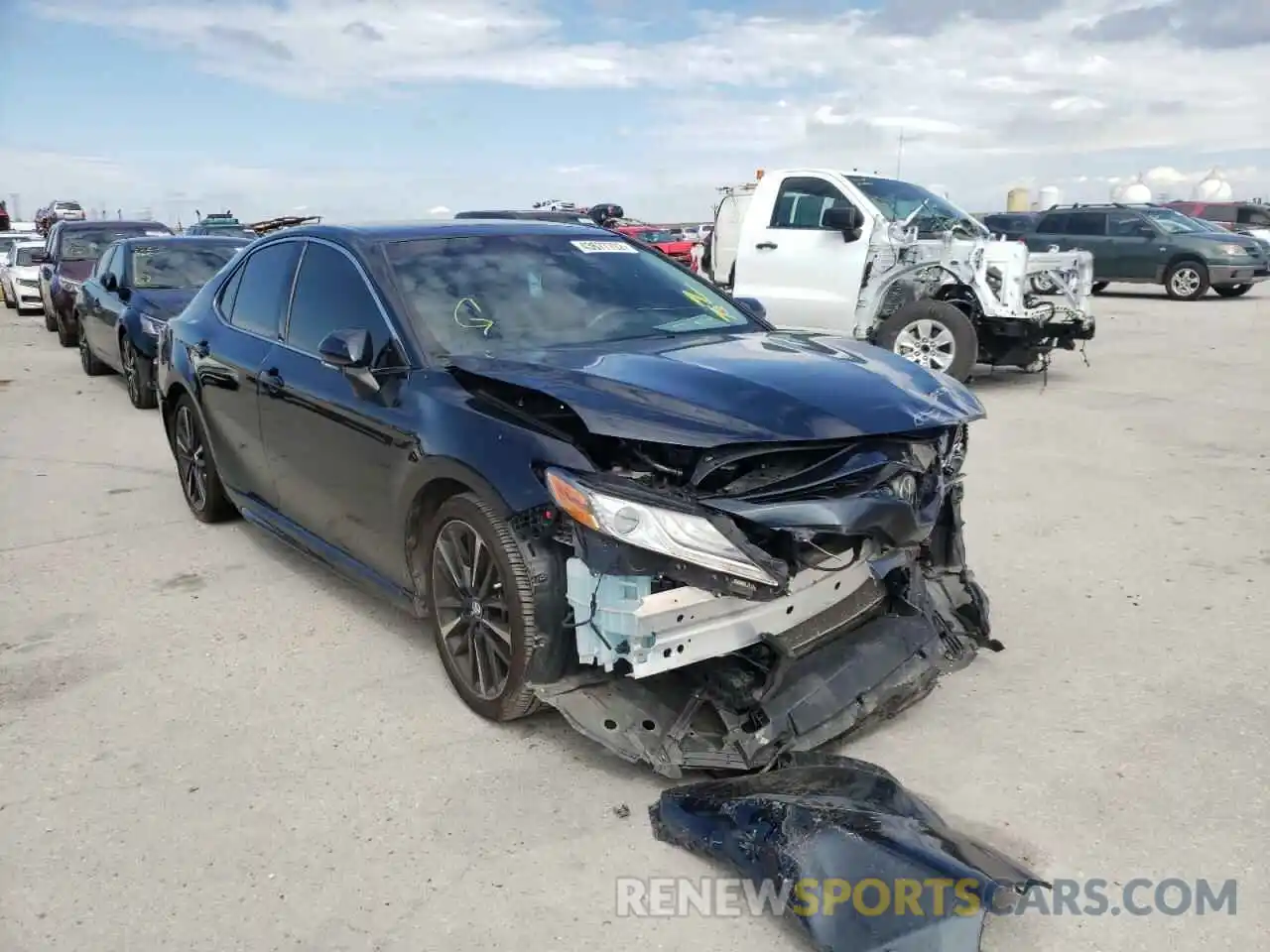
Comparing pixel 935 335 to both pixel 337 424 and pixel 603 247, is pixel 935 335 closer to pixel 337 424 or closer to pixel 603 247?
pixel 603 247

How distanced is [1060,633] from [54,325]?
17457 millimetres

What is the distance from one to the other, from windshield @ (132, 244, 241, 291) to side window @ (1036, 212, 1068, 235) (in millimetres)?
16741

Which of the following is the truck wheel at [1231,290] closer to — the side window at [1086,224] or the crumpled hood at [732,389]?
the side window at [1086,224]

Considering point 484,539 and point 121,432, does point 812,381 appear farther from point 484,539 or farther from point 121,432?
point 121,432

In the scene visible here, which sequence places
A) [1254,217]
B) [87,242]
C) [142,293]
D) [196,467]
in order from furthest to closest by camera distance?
[1254,217]
[87,242]
[142,293]
[196,467]

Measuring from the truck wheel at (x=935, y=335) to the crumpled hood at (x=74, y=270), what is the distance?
36.6ft

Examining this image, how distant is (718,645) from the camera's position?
3018 mm

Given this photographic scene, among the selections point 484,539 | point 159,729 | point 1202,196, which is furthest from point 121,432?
point 1202,196

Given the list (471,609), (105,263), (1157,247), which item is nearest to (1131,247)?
(1157,247)

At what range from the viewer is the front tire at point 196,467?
577cm

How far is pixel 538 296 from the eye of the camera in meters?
4.18

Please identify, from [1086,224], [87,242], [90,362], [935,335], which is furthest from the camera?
[1086,224]

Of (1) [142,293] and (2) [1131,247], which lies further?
(2) [1131,247]

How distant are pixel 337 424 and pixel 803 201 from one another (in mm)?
7995
